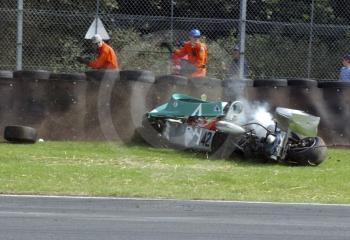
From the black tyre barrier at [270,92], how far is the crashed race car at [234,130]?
459mm

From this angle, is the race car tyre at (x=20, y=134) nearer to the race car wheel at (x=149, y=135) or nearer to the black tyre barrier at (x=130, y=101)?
the black tyre barrier at (x=130, y=101)

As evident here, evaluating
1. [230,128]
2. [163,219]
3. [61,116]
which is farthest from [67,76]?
[163,219]

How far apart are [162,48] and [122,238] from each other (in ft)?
37.2

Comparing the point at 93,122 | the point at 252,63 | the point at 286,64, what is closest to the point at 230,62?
the point at 252,63

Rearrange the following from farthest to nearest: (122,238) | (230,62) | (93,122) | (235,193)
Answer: (230,62) → (93,122) → (235,193) → (122,238)

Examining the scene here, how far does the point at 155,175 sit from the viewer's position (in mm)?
11273

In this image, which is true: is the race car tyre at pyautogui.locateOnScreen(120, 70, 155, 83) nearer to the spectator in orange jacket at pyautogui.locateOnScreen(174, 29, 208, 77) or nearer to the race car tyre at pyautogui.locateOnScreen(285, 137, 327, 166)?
the spectator in orange jacket at pyautogui.locateOnScreen(174, 29, 208, 77)

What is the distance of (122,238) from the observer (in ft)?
23.3

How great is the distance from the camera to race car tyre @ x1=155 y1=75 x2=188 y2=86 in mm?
14633

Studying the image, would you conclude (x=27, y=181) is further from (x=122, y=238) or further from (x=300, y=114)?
(x=300, y=114)

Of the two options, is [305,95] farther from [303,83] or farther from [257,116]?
[257,116]

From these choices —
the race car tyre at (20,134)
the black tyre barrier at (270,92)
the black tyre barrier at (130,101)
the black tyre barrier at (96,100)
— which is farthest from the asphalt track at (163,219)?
the black tyre barrier at (270,92)

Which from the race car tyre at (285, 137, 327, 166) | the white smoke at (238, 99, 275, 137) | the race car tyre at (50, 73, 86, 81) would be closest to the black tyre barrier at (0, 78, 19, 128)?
the race car tyre at (50, 73, 86, 81)

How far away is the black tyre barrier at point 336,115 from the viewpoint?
14.7m
